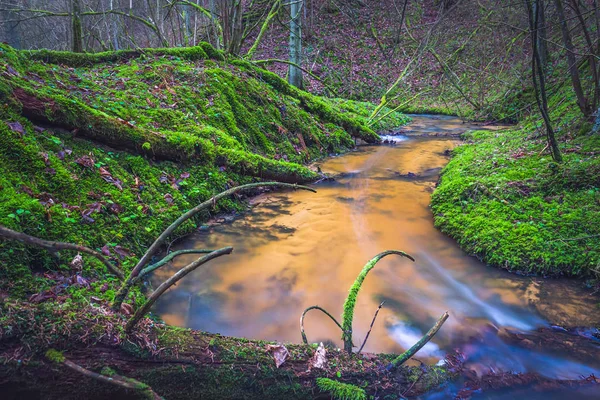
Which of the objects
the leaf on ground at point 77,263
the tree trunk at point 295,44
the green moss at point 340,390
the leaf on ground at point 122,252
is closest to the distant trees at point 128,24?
the tree trunk at point 295,44

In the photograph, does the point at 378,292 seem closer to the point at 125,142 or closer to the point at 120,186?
the point at 120,186

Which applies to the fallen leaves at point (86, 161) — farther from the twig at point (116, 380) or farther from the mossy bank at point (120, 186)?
the twig at point (116, 380)

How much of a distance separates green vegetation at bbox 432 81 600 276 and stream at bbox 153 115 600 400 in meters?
0.22

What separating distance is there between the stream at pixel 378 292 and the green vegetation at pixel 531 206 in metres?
0.22

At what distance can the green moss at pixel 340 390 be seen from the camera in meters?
2.12

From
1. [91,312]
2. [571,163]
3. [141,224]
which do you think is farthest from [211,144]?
[571,163]

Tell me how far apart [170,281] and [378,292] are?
2.56 m

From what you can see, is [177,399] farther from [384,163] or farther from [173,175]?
[384,163]

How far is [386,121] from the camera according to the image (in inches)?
542

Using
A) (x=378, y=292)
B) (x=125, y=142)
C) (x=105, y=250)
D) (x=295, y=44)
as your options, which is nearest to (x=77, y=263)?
(x=105, y=250)

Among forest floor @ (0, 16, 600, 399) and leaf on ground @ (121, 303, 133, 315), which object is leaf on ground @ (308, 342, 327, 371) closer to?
forest floor @ (0, 16, 600, 399)

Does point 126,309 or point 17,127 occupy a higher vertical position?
point 17,127

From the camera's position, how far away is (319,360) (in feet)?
7.47

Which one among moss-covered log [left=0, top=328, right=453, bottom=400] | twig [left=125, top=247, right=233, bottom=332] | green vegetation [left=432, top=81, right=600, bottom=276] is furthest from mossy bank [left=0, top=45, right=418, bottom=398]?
green vegetation [left=432, top=81, right=600, bottom=276]
